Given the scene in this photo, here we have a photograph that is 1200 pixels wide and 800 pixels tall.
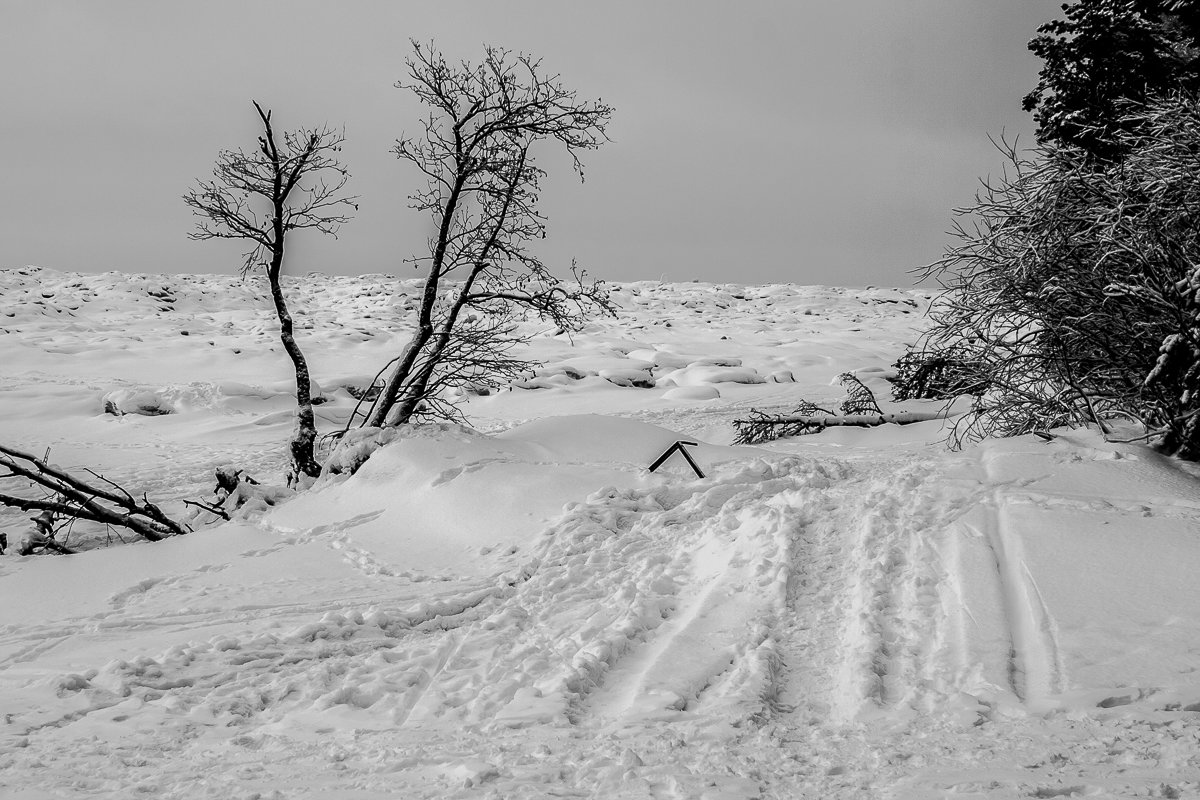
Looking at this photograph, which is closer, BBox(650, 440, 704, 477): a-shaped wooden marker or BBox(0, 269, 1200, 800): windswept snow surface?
BBox(0, 269, 1200, 800): windswept snow surface

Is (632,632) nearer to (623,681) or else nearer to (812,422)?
(623,681)

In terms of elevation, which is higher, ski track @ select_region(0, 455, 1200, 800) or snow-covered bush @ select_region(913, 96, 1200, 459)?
snow-covered bush @ select_region(913, 96, 1200, 459)

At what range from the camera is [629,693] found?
309 cm

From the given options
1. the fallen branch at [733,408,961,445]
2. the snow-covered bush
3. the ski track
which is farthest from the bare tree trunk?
the snow-covered bush

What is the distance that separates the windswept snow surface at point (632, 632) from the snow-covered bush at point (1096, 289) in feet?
1.90

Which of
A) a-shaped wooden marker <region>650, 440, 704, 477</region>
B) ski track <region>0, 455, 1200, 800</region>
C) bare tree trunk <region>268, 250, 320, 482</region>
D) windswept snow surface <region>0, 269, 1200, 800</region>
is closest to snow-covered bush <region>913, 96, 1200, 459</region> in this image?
windswept snow surface <region>0, 269, 1200, 800</region>

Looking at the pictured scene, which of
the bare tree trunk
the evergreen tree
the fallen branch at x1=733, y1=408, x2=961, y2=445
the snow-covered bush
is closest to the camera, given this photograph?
the snow-covered bush

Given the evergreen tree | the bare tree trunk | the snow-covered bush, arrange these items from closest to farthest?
the snow-covered bush < the bare tree trunk < the evergreen tree

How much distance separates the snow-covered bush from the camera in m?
5.45

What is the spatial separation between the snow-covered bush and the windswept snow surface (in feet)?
1.90

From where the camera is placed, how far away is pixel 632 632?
11.9 feet

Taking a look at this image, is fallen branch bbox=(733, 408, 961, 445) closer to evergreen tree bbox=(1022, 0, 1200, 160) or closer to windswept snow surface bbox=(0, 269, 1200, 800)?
windswept snow surface bbox=(0, 269, 1200, 800)

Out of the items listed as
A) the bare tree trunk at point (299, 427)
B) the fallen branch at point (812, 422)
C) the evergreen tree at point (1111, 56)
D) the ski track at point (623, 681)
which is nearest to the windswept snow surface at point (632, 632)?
the ski track at point (623, 681)

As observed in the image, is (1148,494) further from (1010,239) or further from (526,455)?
(526,455)
